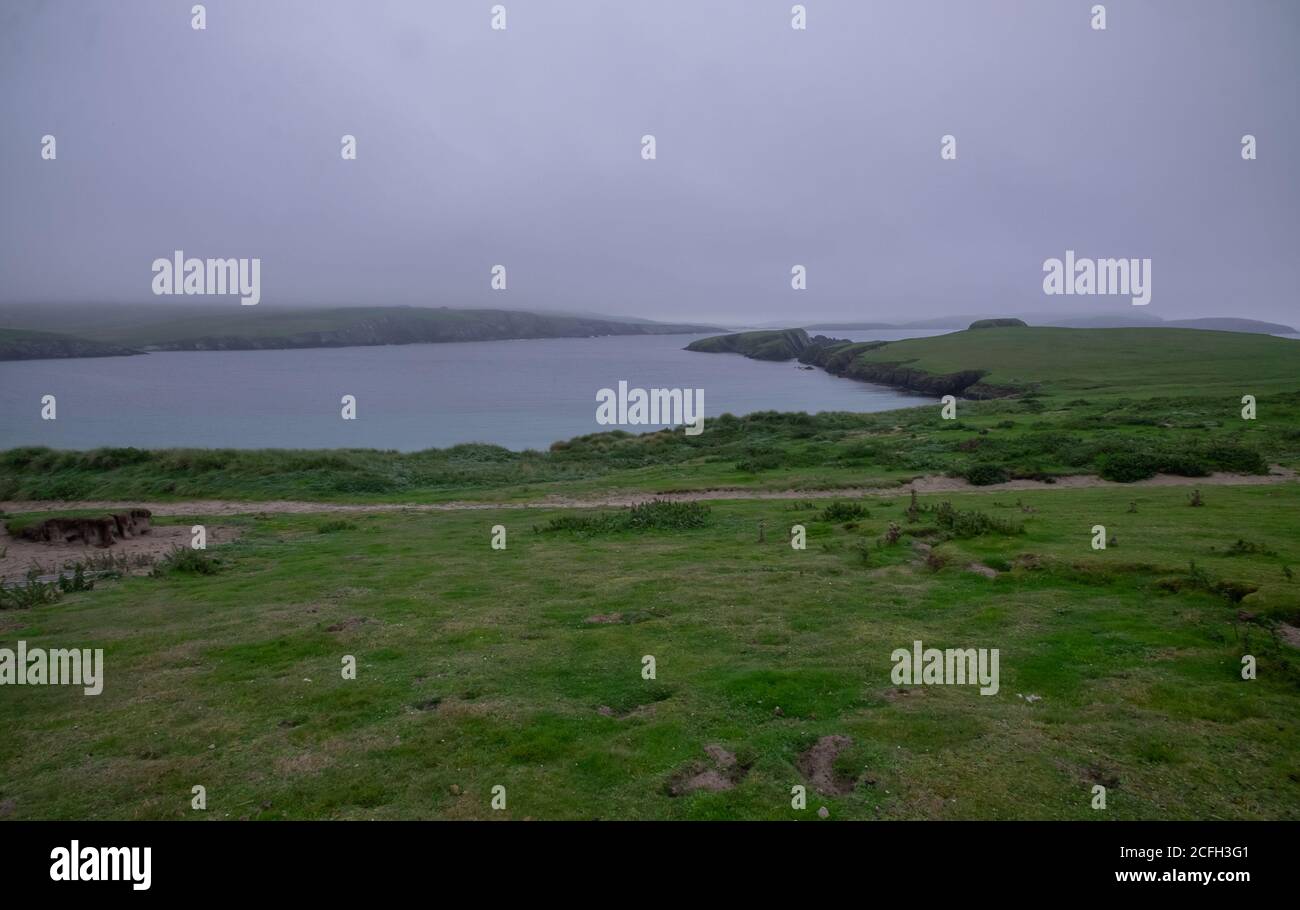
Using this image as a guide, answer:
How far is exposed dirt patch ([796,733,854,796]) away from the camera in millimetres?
9023

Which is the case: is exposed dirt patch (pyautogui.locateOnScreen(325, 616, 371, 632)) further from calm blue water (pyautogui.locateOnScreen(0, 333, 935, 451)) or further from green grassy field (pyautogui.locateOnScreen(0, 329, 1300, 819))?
calm blue water (pyautogui.locateOnScreen(0, 333, 935, 451))

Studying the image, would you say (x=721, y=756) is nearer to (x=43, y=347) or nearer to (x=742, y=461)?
(x=742, y=461)

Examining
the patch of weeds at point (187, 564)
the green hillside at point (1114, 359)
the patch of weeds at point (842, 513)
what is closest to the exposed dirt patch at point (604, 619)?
the patch of weeds at point (842, 513)

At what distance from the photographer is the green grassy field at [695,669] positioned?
29.8 feet

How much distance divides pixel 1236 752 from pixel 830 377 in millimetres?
144542

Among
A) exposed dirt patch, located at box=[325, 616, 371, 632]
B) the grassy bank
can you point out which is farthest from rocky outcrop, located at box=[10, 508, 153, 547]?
exposed dirt patch, located at box=[325, 616, 371, 632]

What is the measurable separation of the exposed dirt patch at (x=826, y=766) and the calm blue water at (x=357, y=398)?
197 ft

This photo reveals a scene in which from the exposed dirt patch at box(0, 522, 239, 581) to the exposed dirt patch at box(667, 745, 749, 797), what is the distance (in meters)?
21.5

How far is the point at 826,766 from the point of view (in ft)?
31.2

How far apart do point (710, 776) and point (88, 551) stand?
90.0 feet

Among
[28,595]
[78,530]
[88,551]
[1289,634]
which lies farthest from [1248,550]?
[78,530]

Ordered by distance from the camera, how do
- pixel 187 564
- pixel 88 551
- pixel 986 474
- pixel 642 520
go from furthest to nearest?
1. pixel 986 474
2. pixel 642 520
3. pixel 88 551
4. pixel 187 564

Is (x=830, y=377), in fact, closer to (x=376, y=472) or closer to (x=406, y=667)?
(x=376, y=472)

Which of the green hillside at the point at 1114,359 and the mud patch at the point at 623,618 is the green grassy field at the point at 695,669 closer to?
the mud patch at the point at 623,618
